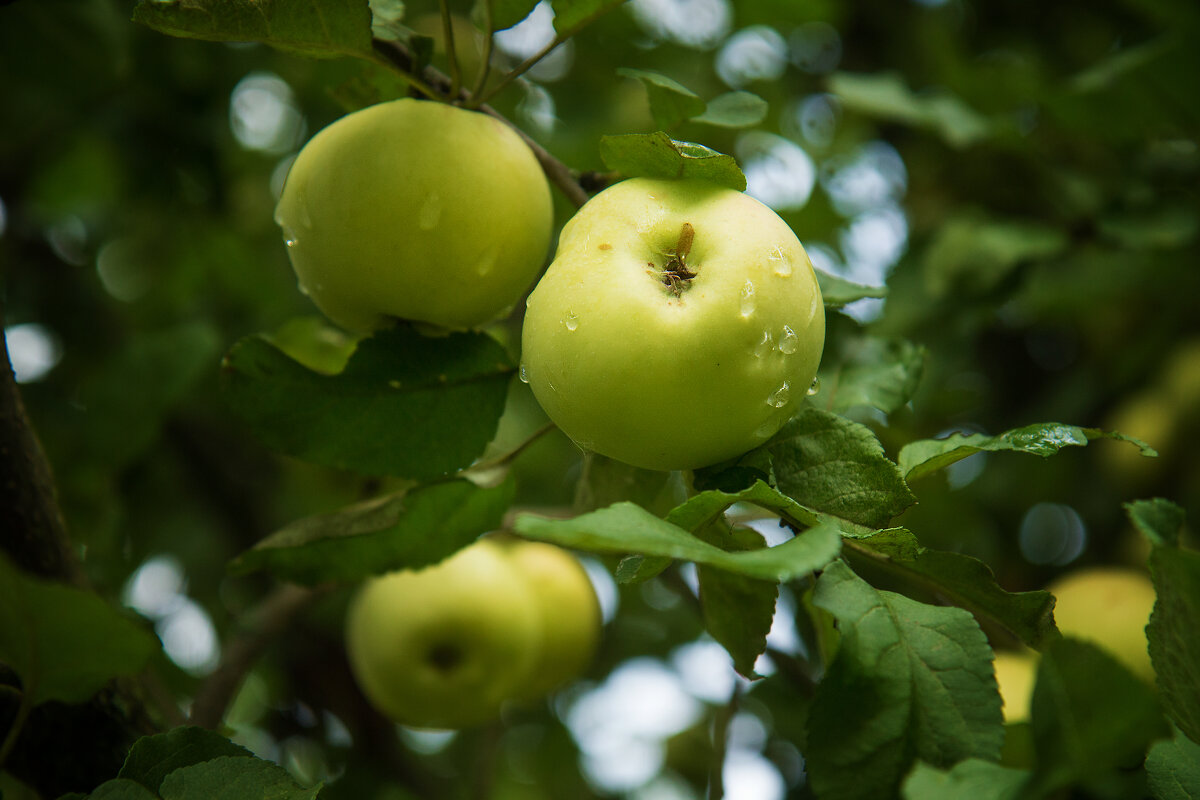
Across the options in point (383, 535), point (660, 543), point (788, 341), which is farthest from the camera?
point (383, 535)

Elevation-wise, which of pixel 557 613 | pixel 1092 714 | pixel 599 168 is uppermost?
pixel 1092 714

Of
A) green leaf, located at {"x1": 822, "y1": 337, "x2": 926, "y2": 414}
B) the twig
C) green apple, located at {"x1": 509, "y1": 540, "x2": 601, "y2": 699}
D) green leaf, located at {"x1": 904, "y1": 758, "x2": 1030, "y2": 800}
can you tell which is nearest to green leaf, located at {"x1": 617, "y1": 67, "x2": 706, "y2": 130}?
green leaf, located at {"x1": 822, "y1": 337, "x2": 926, "y2": 414}

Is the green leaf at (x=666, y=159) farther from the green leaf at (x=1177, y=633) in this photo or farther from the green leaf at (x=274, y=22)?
the green leaf at (x=1177, y=633)

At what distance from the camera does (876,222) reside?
67.1 inches

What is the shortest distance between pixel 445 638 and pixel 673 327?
86 centimetres

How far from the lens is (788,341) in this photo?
0.55 m

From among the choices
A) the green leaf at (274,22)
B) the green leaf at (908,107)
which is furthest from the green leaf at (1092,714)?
the green leaf at (908,107)

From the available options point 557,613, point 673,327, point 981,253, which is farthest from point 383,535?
point 981,253

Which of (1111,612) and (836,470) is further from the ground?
(836,470)

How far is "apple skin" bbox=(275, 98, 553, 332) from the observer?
0.62 meters

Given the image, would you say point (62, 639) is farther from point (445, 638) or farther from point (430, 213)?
point (445, 638)

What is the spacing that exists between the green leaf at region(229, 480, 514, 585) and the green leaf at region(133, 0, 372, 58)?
0.35 m

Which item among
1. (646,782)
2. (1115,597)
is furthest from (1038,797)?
(646,782)

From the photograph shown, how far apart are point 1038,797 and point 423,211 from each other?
50cm
